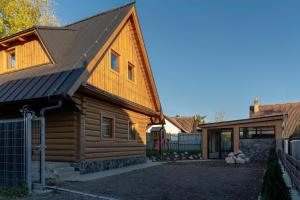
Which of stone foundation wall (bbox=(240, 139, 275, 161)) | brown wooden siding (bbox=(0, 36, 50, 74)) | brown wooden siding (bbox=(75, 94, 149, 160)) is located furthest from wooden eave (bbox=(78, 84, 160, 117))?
stone foundation wall (bbox=(240, 139, 275, 161))

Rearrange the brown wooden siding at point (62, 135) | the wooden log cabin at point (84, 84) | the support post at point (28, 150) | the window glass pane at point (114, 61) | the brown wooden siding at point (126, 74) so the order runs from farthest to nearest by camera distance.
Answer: the window glass pane at point (114, 61) < the brown wooden siding at point (126, 74) < the brown wooden siding at point (62, 135) < the wooden log cabin at point (84, 84) < the support post at point (28, 150)

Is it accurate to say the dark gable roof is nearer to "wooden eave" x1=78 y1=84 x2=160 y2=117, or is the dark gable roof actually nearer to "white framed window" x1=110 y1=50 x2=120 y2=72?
"wooden eave" x1=78 y1=84 x2=160 y2=117

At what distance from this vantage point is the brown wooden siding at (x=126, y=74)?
11867 mm

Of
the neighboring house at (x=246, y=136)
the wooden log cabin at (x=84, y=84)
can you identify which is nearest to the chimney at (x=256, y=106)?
the neighboring house at (x=246, y=136)

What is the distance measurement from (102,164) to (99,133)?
1.24m

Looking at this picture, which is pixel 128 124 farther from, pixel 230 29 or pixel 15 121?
pixel 230 29

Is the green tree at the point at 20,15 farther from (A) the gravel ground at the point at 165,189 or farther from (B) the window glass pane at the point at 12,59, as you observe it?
(A) the gravel ground at the point at 165,189

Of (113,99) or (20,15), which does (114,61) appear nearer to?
(113,99)

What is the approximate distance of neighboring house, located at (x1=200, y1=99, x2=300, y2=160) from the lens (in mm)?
18703

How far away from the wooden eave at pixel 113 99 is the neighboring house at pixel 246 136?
616 centimetres

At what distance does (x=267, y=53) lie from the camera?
21781 mm

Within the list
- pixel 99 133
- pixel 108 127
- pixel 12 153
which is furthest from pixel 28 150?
pixel 108 127

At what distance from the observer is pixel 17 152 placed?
7.38m

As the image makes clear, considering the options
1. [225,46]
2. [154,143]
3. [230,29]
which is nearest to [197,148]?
[154,143]
